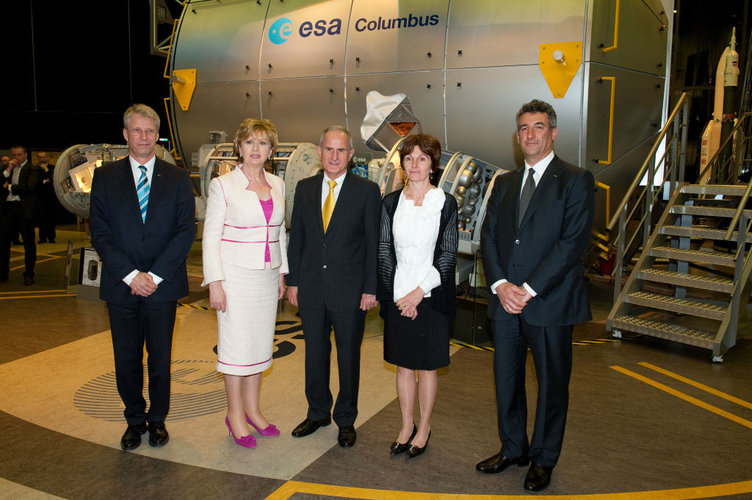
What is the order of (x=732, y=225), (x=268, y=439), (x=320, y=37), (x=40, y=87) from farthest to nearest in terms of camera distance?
(x=40, y=87) → (x=320, y=37) → (x=732, y=225) → (x=268, y=439)

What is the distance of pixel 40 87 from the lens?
1362 cm

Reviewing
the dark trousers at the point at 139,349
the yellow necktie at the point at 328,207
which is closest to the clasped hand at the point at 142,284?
the dark trousers at the point at 139,349

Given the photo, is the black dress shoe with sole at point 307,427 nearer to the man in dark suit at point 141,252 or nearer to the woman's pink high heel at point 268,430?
the woman's pink high heel at point 268,430

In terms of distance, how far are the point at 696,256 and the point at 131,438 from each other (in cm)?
525

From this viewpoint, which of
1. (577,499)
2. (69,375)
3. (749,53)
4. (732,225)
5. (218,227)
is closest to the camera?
(577,499)

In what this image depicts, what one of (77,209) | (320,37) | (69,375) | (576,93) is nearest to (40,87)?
(77,209)

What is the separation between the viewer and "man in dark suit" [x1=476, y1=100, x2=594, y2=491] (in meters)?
2.94

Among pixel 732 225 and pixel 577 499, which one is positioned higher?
pixel 732 225

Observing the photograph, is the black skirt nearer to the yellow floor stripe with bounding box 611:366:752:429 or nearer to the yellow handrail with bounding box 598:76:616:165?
the yellow floor stripe with bounding box 611:366:752:429

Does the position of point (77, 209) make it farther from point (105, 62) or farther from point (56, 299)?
point (105, 62)

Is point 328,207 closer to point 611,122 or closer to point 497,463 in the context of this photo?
point 497,463

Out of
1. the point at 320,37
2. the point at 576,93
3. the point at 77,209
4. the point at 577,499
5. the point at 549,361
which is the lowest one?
the point at 577,499

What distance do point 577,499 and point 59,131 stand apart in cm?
1472

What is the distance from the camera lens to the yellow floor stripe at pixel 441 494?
2.98 metres
